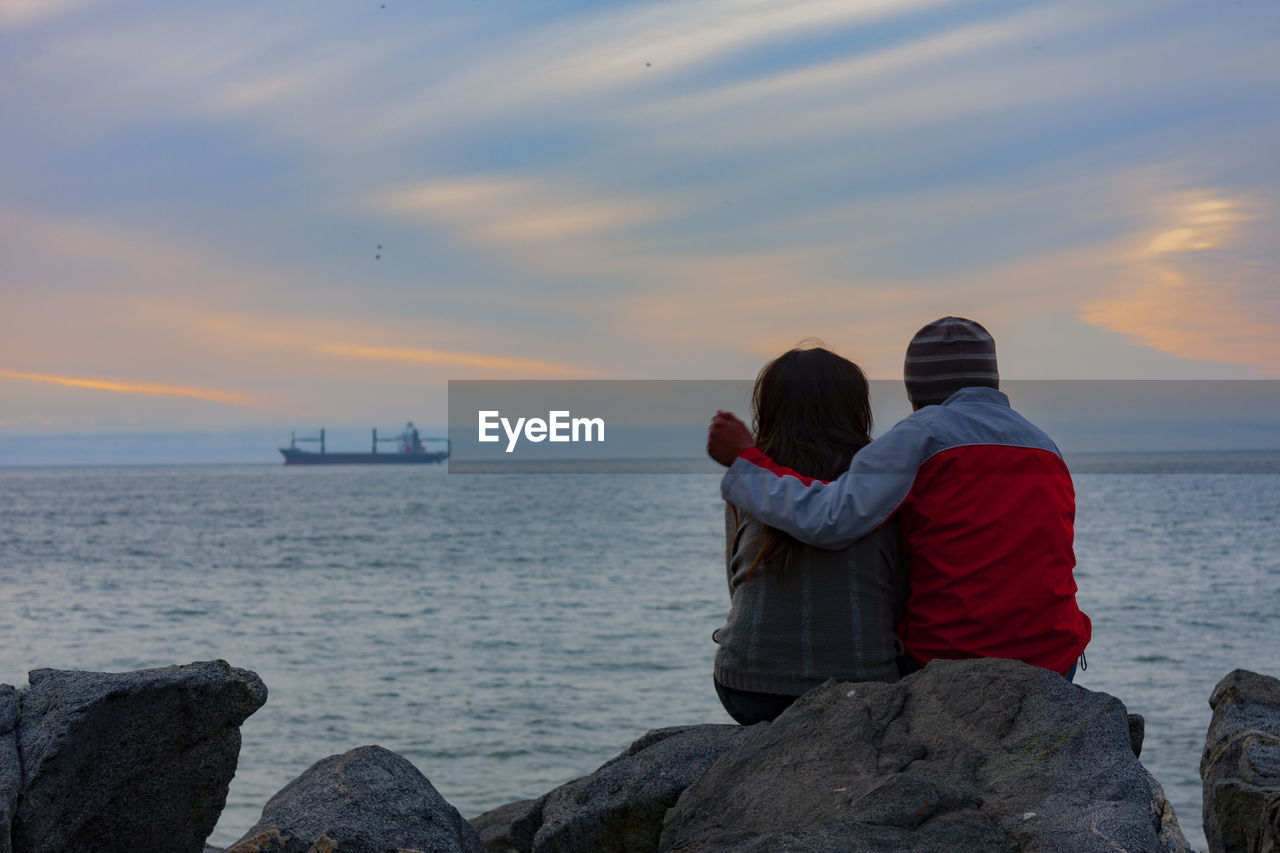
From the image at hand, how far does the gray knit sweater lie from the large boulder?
21 cm

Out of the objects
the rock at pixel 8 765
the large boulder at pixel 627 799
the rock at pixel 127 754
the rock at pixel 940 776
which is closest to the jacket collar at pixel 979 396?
the rock at pixel 940 776

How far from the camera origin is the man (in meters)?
2.81

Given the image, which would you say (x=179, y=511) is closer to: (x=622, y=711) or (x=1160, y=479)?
(x=622, y=711)

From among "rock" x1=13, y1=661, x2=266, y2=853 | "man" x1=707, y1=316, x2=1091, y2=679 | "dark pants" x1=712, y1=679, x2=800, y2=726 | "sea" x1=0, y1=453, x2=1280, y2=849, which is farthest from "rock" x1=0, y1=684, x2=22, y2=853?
"sea" x1=0, y1=453, x2=1280, y2=849

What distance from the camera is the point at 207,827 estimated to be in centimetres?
305

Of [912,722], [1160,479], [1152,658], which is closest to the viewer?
[912,722]

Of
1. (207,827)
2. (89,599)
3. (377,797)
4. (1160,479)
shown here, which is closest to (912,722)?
(377,797)

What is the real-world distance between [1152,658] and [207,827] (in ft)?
57.4

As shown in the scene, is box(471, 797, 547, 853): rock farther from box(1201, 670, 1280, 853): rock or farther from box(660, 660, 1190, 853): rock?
box(1201, 670, 1280, 853): rock

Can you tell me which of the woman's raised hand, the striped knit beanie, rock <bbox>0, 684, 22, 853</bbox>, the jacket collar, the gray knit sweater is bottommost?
rock <bbox>0, 684, 22, 853</bbox>

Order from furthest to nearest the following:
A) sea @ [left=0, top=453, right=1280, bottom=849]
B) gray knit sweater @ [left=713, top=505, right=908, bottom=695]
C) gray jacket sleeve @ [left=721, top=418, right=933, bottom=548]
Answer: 1. sea @ [left=0, top=453, right=1280, bottom=849]
2. gray knit sweater @ [left=713, top=505, right=908, bottom=695]
3. gray jacket sleeve @ [left=721, top=418, right=933, bottom=548]

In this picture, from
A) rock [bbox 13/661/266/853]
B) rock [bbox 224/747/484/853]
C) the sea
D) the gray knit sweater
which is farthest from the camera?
the sea

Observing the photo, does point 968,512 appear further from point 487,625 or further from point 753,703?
point 487,625

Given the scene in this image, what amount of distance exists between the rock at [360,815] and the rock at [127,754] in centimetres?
27
